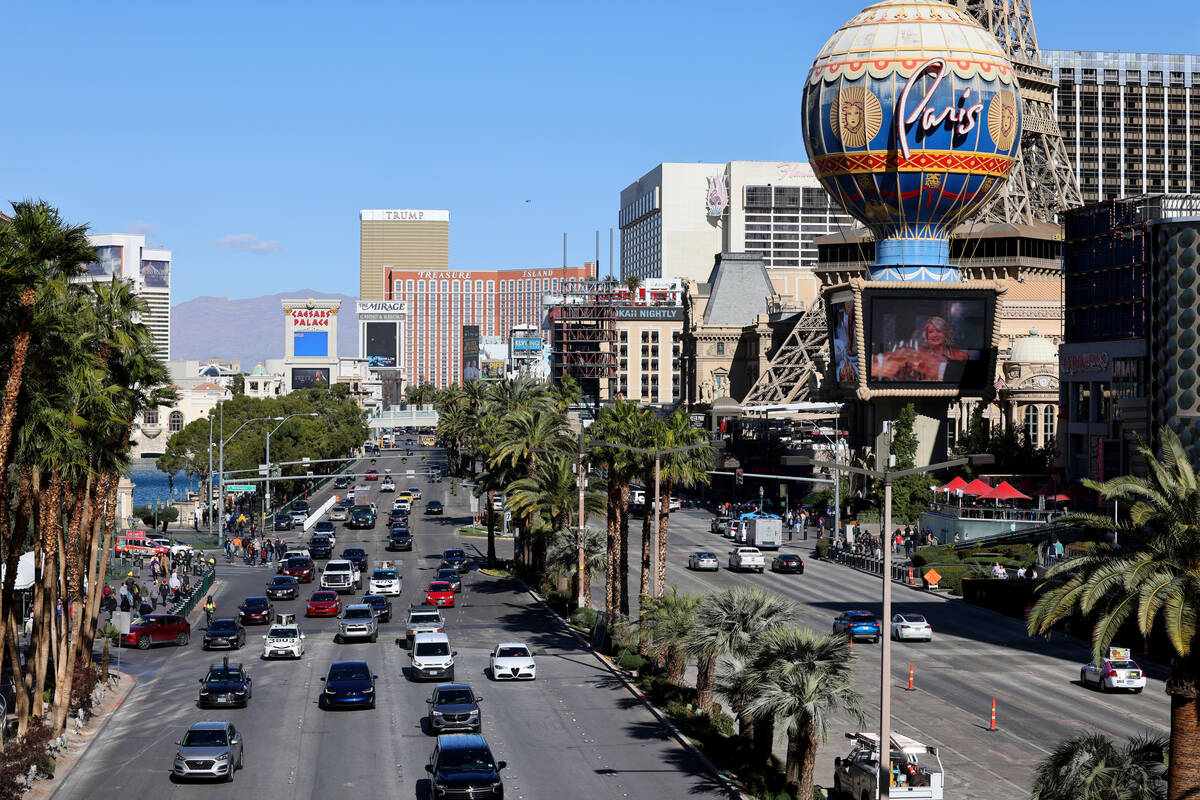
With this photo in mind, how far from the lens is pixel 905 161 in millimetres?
92938

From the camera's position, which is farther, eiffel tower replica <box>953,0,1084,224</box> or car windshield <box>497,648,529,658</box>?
eiffel tower replica <box>953,0,1084,224</box>

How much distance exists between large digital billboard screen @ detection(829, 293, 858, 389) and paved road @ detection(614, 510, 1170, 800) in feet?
92.2

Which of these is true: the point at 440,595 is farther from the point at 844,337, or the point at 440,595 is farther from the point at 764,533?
the point at 844,337

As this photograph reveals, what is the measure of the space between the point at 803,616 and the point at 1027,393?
60.6 m

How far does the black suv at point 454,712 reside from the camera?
37844 millimetres

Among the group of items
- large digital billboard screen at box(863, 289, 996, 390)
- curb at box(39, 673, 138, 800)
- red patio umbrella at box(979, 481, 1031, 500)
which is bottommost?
curb at box(39, 673, 138, 800)

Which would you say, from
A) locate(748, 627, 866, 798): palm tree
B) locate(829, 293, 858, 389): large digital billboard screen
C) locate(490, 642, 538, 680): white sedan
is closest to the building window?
locate(829, 293, 858, 389): large digital billboard screen

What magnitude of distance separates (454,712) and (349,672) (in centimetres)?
598

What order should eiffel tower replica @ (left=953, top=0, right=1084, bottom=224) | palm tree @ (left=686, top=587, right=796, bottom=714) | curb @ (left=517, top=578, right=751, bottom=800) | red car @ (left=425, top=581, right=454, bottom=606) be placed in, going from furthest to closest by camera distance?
eiffel tower replica @ (left=953, top=0, right=1084, bottom=224) < red car @ (left=425, top=581, right=454, bottom=606) < palm tree @ (left=686, top=587, right=796, bottom=714) < curb @ (left=517, top=578, right=751, bottom=800)

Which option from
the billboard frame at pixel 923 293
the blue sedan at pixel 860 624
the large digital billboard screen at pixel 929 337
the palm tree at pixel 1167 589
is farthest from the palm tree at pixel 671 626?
the large digital billboard screen at pixel 929 337

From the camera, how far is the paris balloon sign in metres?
91.9

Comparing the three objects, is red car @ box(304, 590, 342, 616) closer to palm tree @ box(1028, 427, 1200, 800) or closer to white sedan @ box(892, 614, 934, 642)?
white sedan @ box(892, 614, 934, 642)

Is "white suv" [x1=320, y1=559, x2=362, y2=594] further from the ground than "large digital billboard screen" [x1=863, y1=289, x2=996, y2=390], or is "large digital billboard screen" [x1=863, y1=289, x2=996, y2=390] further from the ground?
"large digital billboard screen" [x1=863, y1=289, x2=996, y2=390]

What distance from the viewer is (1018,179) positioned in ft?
458
